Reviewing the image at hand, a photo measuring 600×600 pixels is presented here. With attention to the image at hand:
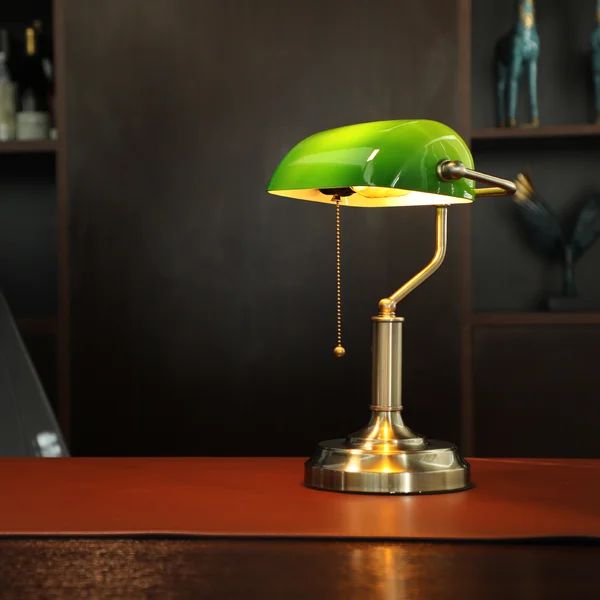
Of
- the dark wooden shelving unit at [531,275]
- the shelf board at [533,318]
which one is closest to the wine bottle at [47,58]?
the dark wooden shelving unit at [531,275]

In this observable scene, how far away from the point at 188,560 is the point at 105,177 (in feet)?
6.12

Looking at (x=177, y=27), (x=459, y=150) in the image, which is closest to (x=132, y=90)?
(x=177, y=27)

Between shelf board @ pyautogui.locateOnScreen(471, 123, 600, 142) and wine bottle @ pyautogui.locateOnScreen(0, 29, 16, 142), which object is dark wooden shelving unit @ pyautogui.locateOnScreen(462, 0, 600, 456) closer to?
shelf board @ pyautogui.locateOnScreen(471, 123, 600, 142)

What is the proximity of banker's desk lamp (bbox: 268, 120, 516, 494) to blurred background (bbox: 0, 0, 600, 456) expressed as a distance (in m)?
1.33

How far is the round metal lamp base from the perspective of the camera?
Answer: 3.73 ft

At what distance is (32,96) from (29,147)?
235 millimetres

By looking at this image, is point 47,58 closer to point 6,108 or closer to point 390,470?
point 6,108

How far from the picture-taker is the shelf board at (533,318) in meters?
2.54

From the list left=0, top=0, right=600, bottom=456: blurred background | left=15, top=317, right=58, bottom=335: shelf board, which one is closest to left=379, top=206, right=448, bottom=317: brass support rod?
left=0, top=0, right=600, bottom=456: blurred background

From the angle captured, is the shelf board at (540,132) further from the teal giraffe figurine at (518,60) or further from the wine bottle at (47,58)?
the wine bottle at (47,58)

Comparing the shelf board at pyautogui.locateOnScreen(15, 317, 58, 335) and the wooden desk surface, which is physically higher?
the shelf board at pyautogui.locateOnScreen(15, 317, 58, 335)

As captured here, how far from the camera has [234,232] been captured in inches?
102

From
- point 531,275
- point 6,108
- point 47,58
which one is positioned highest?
point 47,58

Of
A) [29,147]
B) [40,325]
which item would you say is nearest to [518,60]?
[29,147]
